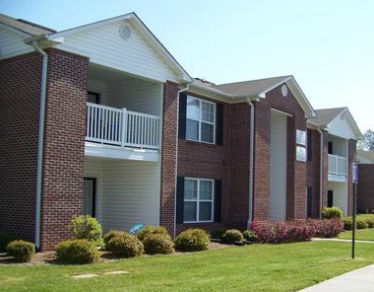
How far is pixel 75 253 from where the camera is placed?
1248cm

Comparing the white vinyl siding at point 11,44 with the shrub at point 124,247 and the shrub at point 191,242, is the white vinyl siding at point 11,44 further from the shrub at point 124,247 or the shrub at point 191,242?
the shrub at point 191,242

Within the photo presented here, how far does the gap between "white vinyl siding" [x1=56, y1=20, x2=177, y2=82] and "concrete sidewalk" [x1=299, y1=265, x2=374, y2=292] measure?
8.97 m

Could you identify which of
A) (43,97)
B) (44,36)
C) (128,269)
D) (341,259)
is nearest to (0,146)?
(43,97)

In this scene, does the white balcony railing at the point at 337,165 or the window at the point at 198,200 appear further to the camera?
the white balcony railing at the point at 337,165

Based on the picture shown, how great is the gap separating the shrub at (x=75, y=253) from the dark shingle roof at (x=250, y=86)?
36.6ft

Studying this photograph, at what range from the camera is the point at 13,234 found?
14.5m

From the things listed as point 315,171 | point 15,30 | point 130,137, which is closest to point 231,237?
point 130,137

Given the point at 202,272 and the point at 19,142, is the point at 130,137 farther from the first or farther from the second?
the point at 202,272

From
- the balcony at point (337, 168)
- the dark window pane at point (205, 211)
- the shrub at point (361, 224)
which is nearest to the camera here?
the dark window pane at point (205, 211)

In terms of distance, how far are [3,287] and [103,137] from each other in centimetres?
770

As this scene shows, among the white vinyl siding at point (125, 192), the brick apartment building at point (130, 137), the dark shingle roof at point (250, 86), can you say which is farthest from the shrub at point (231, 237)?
the dark shingle roof at point (250, 86)

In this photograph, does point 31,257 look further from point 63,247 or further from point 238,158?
point 238,158

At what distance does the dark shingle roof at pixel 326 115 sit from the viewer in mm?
30438

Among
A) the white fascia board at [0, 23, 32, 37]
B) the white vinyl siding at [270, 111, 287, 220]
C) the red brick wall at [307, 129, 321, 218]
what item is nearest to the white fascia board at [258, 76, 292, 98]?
the white vinyl siding at [270, 111, 287, 220]
